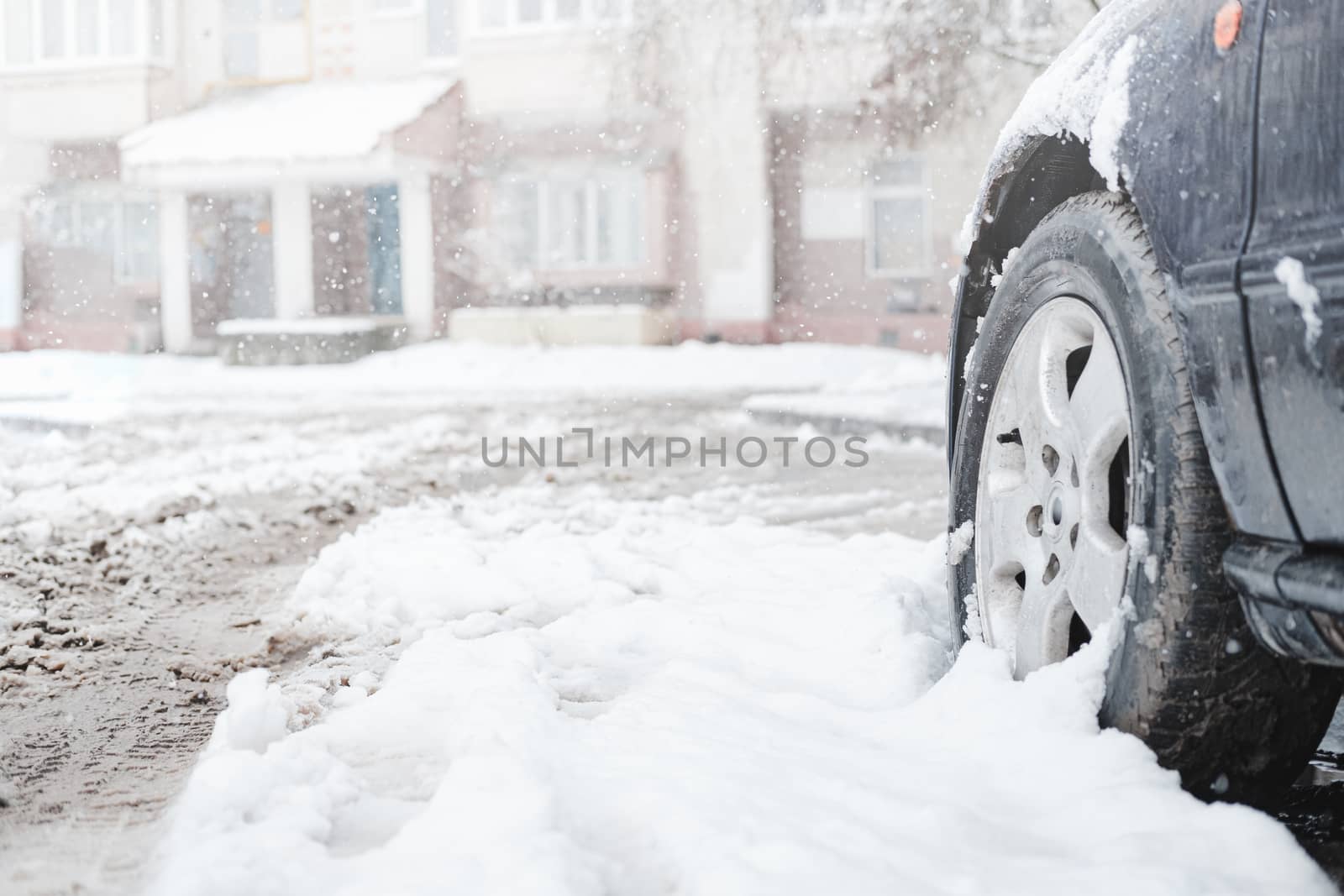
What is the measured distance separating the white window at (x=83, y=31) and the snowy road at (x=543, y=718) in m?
19.9

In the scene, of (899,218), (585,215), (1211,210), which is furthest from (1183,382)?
(585,215)

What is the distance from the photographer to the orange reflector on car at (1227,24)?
1.51 metres

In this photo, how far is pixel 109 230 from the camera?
2373 cm

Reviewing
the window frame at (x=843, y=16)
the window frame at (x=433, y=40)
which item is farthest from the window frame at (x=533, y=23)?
the window frame at (x=843, y=16)

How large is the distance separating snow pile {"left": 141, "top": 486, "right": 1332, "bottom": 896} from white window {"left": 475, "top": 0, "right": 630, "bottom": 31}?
1881 centimetres

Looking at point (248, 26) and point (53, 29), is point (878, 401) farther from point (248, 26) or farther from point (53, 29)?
point (53, 29)

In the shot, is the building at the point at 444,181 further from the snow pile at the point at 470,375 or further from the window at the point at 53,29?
the snow pile at the point at 470,375

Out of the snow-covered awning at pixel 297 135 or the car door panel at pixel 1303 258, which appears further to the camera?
the snow-covered awning at pixel 297 135

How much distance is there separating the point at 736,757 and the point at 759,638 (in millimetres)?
979

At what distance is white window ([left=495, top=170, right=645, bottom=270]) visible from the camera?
21.1 m

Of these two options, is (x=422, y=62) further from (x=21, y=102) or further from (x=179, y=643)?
(x=179, y=643)

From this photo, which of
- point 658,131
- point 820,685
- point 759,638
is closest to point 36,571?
point 759,638

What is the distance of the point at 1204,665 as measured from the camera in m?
1.65

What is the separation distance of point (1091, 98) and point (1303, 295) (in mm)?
581
